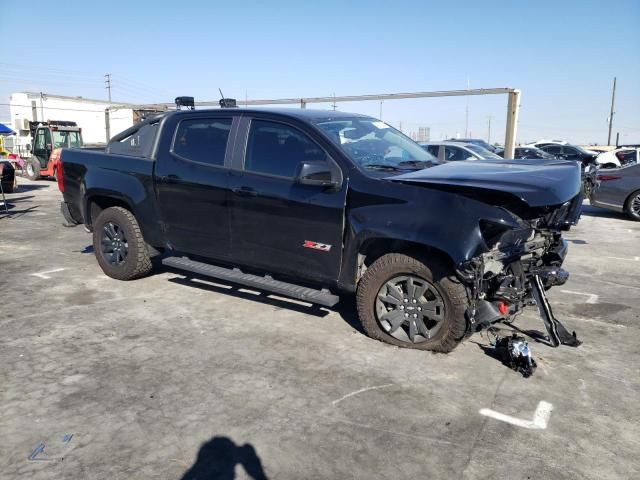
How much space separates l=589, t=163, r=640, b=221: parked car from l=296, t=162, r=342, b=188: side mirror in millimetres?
8882

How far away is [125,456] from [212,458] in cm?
47

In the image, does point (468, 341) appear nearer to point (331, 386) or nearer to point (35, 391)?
point (331, 386)

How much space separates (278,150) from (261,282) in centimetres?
122

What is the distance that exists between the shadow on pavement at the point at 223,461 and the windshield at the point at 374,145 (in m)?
2.43

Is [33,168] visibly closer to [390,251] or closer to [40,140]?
[40,140]

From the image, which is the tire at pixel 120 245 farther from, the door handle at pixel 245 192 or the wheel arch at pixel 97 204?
the door handle at pixel 245 192

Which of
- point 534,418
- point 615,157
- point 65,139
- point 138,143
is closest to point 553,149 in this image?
point 615,157

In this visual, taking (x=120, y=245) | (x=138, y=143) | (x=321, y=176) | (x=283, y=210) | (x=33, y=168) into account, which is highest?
(x=138, y=143)

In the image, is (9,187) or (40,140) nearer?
(9,187)

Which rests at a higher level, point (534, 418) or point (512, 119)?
point (512, 119)

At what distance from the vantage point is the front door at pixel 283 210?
438 cm

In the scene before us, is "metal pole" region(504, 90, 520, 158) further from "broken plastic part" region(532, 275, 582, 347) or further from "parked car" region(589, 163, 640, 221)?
"broken plastic part" region(532, 275, 582, 347)

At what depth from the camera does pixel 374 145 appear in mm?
4906

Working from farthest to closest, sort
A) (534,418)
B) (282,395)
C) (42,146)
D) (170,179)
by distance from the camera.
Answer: (42,146) < (170,179) < (282,395) < (534,418)
